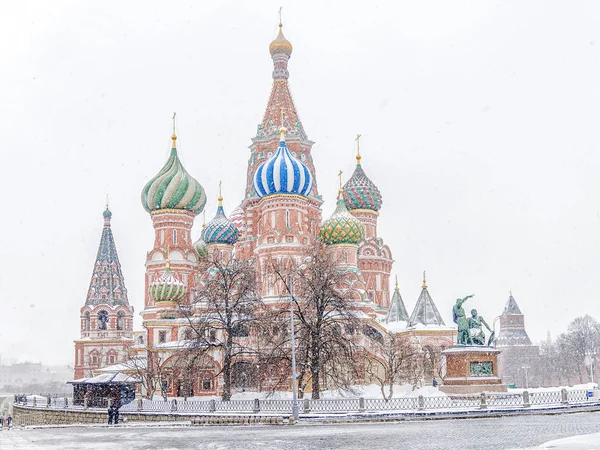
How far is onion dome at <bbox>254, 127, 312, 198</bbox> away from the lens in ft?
181

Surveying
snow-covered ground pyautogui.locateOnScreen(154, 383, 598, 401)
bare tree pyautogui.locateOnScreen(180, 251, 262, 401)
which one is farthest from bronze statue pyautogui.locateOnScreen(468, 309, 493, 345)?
bare tree pyautogui.locateOnScreen(180, 251, 262, 401)

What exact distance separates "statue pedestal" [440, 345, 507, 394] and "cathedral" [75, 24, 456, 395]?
7.78m

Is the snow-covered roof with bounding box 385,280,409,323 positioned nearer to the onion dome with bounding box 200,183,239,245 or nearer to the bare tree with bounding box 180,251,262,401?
the onion dome with bounding box 200,183,239,245

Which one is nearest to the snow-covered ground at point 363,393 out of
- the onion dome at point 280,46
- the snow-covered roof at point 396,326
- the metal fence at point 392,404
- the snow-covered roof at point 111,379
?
the snow-covered roof at point 111,379

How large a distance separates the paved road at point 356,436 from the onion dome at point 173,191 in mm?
37523

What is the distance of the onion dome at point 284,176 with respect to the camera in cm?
5531

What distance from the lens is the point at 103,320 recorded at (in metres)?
76.9

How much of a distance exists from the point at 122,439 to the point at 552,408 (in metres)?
17.0

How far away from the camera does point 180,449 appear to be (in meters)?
20.1

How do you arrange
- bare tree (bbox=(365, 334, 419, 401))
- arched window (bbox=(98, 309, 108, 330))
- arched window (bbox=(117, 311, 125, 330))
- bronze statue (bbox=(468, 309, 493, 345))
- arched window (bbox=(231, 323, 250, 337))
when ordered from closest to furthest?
bronze statue (bbox=(468, 309, 493, 345)), bare tree (bbox=(365, 334, 419, 401)), arched window (bbox=(231, 323, 250, 337)), arched window (bbox=(98, 309, 108, 330)), arched window (bbox=(117, 311, 125, 330))

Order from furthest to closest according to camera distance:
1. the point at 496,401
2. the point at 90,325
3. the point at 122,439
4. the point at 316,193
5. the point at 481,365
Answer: the point at 90,325
the point at 316,193
the point at 481,365
the point at 496,401
the point at 122,439

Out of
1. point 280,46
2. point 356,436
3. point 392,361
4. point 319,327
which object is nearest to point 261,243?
point 392,361

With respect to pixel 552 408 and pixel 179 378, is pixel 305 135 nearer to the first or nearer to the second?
pixel 179 378

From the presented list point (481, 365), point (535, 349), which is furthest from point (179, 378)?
point (535, 349)
